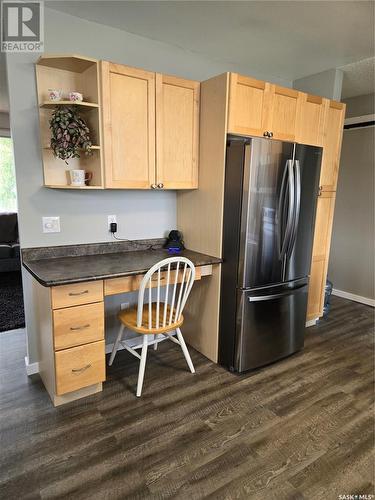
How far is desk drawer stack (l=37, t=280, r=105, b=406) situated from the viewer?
76.2 inches

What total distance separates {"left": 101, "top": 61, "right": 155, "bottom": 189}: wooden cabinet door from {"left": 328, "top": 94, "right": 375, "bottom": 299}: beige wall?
2952mm

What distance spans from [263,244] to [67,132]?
1.55 m

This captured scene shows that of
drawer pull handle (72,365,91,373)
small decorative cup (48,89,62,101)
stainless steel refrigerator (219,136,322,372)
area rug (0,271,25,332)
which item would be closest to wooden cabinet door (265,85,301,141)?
stainless steel refrigerator (219,136,322,372)

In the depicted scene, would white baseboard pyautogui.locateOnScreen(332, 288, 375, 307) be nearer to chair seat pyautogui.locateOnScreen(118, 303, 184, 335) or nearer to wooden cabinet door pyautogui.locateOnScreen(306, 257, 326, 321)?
wooden cabinet door pyautogui.locateOnScreen(306, 257, 326, 321)

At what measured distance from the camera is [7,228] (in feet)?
16.6

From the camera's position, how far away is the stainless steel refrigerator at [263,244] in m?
2.29

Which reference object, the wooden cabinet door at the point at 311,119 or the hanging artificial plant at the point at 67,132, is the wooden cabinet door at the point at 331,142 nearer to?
the wooden cabinet door at the point at 311,119

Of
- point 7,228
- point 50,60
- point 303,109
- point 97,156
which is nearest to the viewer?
point 50,60

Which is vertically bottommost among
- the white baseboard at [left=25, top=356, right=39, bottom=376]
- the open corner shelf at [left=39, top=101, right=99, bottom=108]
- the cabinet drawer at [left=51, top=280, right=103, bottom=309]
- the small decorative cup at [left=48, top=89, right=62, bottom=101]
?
the white baseboard at [left=25, top=356, right=39, bottom=376]

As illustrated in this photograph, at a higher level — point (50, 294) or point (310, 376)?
point (50, 294)

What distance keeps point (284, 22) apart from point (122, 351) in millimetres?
2910

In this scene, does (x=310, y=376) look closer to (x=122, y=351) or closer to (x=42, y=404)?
(x=122, y=351)

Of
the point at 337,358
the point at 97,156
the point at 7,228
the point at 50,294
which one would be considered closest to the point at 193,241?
the point at 97,156

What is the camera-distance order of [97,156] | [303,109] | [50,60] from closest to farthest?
[50,60] < [97,156] < [303,109]
